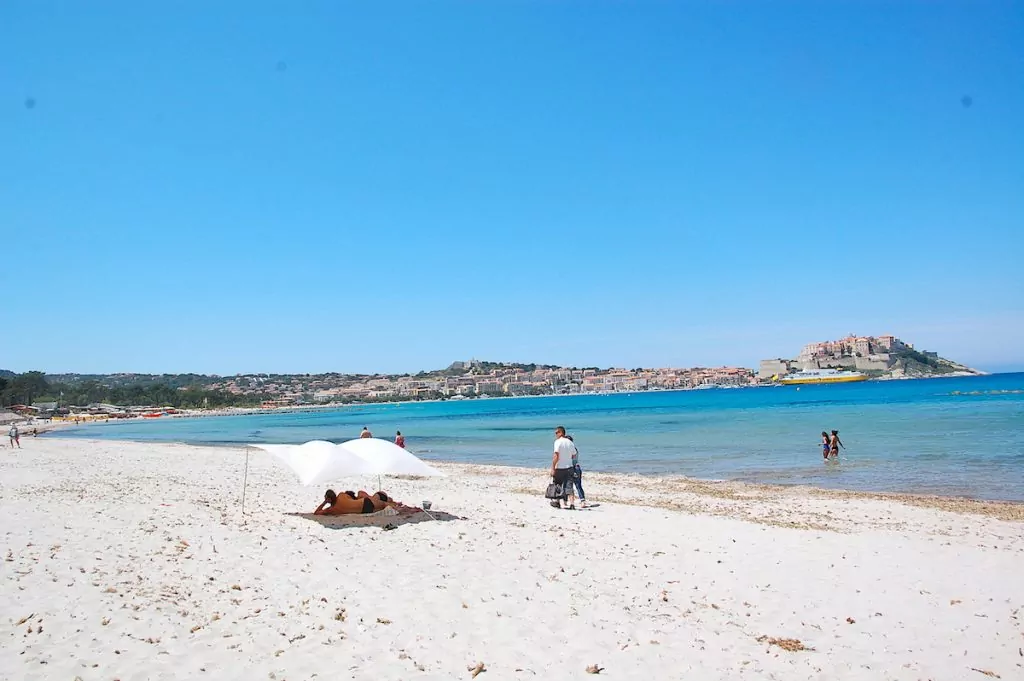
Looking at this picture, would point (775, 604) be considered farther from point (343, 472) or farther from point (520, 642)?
point (343, 472)

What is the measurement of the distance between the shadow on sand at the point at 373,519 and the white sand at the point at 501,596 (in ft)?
1.16

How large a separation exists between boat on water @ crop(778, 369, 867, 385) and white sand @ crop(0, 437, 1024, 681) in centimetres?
19111

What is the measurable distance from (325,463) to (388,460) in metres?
1.06

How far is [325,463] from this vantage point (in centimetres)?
1102

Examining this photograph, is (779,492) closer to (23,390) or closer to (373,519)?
(373,519)

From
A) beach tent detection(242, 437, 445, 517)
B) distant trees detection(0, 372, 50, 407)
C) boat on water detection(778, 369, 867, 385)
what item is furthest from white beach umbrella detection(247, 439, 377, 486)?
boat on water detection(778, 369, 867, 385)

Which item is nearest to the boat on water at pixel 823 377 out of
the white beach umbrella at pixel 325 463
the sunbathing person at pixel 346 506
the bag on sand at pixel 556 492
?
the bag on sand at pixel 556 492

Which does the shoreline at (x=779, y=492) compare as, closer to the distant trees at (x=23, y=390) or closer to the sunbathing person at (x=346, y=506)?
the sunbathing person at (x=346, y=506)

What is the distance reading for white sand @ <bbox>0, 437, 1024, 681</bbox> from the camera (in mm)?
5414

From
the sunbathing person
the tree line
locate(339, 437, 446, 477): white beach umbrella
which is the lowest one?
the tree line

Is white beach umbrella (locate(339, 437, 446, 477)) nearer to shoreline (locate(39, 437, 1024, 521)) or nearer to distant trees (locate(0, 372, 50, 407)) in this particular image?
shoreline (locate(39, 437, 1024, 521))

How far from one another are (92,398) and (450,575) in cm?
18042

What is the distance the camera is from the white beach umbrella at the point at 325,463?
35.9ft

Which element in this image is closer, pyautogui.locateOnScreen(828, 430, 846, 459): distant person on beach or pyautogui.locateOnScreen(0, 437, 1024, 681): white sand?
pyautogui.locateOnScreen(0, 437, 1024, 681): white sand
